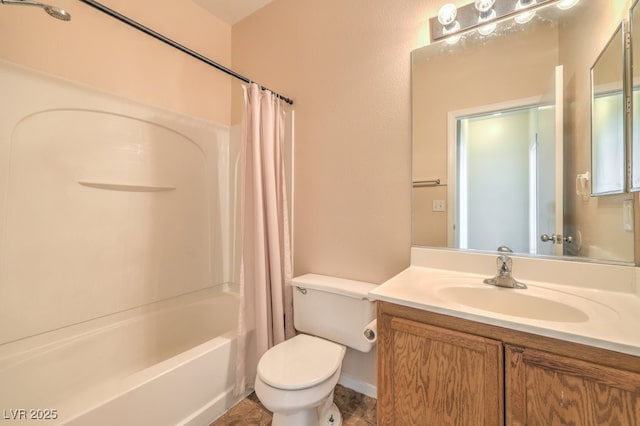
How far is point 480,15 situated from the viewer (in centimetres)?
124

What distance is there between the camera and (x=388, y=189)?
1.49m

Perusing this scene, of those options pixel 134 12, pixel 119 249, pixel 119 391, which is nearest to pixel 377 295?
pixel 119 391

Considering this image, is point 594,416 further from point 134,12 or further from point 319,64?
point 134,12

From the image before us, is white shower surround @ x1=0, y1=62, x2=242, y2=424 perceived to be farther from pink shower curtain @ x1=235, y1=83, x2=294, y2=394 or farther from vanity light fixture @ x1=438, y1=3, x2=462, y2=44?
vanity light fixture @ x1=438, y1=3, x2=462, y2=44

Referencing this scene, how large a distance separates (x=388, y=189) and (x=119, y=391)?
5.05 ft

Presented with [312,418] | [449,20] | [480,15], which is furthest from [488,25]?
[312,418]

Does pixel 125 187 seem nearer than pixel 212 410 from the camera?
No

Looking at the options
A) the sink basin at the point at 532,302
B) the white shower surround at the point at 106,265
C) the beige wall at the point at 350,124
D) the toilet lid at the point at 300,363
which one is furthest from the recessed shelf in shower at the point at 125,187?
the sink basin at the point at 532,302

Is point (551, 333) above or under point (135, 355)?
above

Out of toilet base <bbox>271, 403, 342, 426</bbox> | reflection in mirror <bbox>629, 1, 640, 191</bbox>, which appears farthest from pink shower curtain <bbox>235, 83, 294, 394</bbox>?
reflection in mirror <bbox>629, 1, 640, 191</bbox>

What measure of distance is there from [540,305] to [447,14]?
1.35 metres

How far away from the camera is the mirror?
3.41 ft

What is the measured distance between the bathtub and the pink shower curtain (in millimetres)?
123

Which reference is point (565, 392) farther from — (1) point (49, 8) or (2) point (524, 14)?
(1) point (49, 8)
